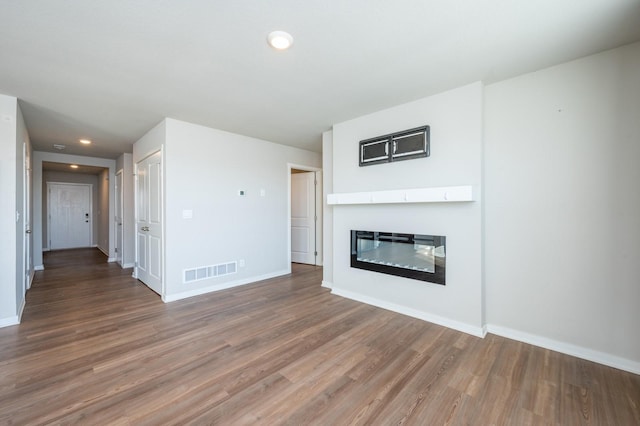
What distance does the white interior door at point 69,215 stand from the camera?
26.5ft

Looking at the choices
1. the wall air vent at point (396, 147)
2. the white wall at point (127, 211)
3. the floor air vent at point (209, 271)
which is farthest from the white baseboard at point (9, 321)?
the wall air vent at point (396, 147)

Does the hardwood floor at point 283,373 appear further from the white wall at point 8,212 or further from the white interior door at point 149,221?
the white interior door at point 149,221

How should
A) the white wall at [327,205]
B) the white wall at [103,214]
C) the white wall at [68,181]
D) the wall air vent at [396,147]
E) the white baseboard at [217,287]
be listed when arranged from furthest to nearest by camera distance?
the white wall at [68,181] → the white wall at [103,214] → the white wall at [327,205] → the white baseboard at [217,287] → the wall air vent at [396,147]

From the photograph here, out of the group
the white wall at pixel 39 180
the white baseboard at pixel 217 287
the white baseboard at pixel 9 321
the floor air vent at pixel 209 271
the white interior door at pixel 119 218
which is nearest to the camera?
the white baseboard at pixel 9 321

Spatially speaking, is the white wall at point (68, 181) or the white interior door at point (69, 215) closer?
the white wall at point (68, 181)

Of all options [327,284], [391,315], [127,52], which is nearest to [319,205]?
[327,284]

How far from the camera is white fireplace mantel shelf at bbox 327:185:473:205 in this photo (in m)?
2.63

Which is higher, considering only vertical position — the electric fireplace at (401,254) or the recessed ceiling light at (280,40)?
the recessed ceiling light at (280,40)

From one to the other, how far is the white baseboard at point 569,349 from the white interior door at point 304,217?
3800 millimetres

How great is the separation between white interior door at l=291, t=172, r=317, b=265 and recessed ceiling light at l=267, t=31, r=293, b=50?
3.88m

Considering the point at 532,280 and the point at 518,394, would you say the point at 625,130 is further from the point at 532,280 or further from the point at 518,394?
the point at 518,394

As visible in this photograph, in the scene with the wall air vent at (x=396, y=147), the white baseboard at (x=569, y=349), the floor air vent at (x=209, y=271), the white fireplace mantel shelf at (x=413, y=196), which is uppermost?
the wall air vent at (x=396, y=147)

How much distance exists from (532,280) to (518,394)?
109cm

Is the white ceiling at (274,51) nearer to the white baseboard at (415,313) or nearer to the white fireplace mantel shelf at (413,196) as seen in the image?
the white fireplace mantel shelf at (413,196)
